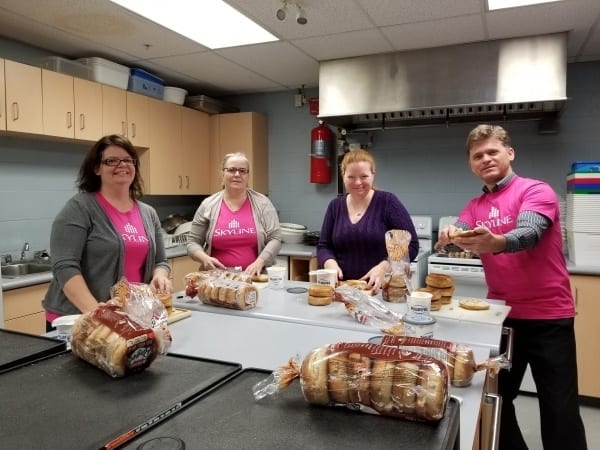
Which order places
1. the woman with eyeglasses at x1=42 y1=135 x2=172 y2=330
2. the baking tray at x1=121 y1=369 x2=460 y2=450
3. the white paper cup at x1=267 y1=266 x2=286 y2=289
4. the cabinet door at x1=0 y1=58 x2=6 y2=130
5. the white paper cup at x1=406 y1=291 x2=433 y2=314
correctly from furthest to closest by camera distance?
the cabinet door at x1=0 y1=58 x2=6 y2=130
the white paper cup at x1=267 y1=266 x2=286 y2=289
the woman with eyeglasses at x1=42 y1=135 x2=172 y2=330
the white paper cup at x1=406 y1=291 x2=433 y2=314
the baking tray at x1=121 y1=369 x2=460 y2=450

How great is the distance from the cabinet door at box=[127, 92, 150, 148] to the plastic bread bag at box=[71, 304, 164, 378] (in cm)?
291

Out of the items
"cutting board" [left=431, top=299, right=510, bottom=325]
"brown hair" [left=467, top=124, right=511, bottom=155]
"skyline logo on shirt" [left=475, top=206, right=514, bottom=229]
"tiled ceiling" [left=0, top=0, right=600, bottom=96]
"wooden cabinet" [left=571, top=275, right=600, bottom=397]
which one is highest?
"tiled ceiling" [left=0, top=0, right=600, bottom=96]

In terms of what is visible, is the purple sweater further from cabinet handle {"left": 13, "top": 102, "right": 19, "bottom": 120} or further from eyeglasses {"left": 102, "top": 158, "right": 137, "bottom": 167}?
cabinet handle {"left": 13, "top": 102, "right": 19, "bottom": 120}

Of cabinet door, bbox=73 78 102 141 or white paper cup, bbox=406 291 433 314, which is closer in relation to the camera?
white paper cup, bbox=406 291 433 314

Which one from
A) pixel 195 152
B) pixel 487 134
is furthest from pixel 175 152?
pixel 487 134

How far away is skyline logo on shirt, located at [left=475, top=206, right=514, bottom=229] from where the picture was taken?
181 centimetres

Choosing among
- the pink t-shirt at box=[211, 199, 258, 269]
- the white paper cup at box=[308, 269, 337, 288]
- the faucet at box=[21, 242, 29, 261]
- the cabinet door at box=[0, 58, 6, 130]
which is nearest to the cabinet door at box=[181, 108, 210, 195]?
the faucet at box=[21, 242, 29, 261]

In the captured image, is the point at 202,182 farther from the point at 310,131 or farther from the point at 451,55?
the point at 451,55

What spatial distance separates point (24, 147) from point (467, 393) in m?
3.32

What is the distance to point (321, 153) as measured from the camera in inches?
165

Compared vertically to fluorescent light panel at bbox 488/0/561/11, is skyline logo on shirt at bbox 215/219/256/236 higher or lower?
lower

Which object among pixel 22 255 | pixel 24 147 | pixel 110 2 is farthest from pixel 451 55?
pixel 22 255

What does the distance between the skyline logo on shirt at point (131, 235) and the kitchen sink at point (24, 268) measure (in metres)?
1.56

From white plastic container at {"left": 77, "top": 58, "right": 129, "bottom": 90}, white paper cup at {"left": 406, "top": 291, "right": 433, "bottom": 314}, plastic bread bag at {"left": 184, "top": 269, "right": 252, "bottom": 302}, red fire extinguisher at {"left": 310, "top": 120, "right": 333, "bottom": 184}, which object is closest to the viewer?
white paper cup at {"left": 406, "top": 291, "right": 433, "bottom": 314}
